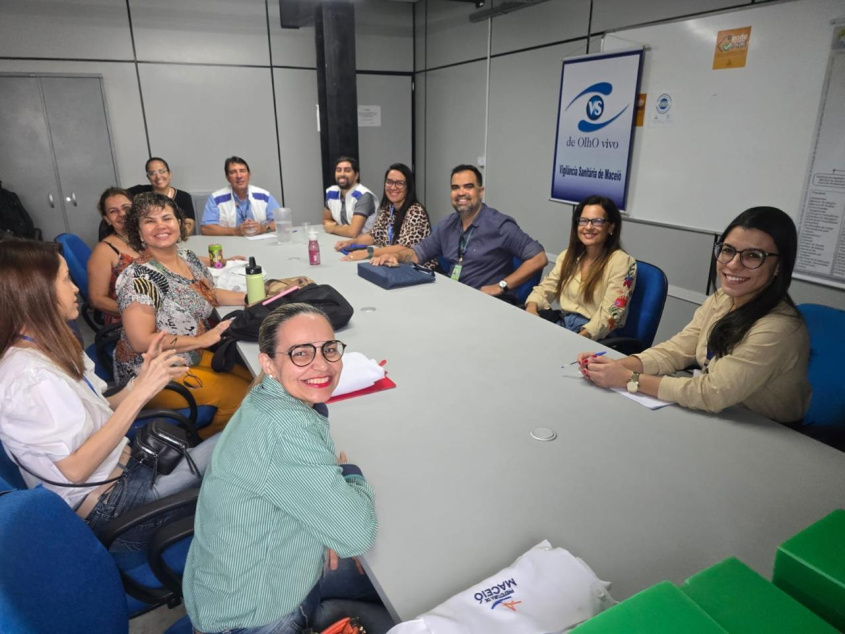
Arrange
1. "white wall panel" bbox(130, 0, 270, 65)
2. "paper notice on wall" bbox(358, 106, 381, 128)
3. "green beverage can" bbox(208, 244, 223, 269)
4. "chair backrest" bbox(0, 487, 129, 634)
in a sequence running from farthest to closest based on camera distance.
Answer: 1. "paper notice on wall" bbox(358, 106, 381, 128)
2. "white wall panel" bbox(130, 0, 270, 65)
3. "green beverage can" bbox(208, 244, 223, 269)
4. "chair backrest" bbox(0, 487, 129, 634)

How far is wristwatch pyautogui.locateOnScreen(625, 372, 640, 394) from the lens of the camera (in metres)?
1.67

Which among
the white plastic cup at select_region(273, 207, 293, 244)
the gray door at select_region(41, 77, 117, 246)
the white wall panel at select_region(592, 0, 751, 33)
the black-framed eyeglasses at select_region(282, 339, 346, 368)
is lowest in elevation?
the white plastic cup at select_region(273, 207, 293, 244)

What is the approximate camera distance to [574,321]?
2.73m

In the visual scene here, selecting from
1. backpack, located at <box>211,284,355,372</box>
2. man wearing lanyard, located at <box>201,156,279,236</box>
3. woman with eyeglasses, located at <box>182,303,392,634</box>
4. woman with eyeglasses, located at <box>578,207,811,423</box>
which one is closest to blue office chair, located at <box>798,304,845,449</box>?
woman with eyeglasses, located at <box>578,207,811,423</box>

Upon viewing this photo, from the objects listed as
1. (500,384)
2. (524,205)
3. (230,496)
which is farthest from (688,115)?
(230,496)

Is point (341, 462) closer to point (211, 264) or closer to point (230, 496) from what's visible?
point (230, 496)

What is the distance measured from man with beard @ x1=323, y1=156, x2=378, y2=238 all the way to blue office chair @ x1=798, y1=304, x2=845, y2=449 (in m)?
3.30

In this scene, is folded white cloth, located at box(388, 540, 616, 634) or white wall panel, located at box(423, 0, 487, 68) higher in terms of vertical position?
white wall panel, located at box(423, 0, 487, 68)

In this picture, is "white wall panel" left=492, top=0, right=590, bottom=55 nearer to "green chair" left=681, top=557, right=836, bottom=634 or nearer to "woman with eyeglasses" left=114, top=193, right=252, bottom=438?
"woman with eyeglasses" left=114, top=193, right=252, bottom=438

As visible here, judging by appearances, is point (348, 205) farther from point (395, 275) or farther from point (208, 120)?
point (208, 120)

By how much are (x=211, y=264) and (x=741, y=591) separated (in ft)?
10.9

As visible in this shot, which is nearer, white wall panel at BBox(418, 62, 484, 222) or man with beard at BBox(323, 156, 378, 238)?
man with beard at BBox(323, 156, 378, 238)

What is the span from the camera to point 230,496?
108 cm

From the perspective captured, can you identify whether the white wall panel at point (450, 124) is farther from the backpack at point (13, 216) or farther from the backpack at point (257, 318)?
the backpack at point (13, 216)
